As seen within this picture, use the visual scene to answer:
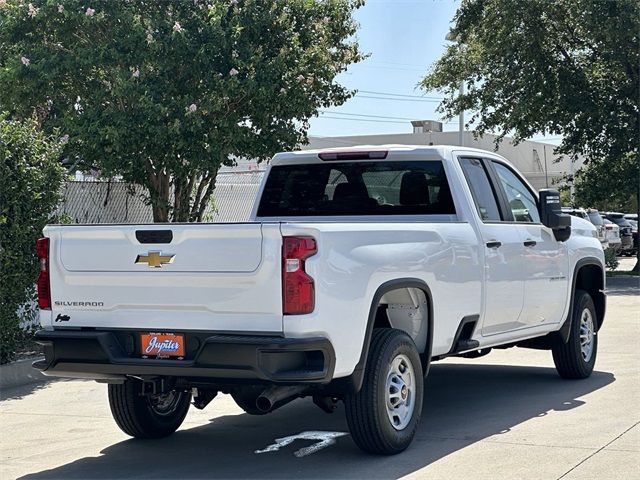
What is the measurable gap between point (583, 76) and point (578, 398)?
1924cm

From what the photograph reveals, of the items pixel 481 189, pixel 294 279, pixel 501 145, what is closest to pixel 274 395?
pixel 294 279

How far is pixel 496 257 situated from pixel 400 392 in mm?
1842

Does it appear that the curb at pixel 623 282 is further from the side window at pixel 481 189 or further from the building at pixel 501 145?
the building at pixel 501 145

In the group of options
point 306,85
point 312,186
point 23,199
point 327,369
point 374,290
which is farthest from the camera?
point 306,85

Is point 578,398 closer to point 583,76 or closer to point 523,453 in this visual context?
point 523,453

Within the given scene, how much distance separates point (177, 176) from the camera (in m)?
17.3

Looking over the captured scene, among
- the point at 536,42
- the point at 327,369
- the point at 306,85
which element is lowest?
the point at 327,369

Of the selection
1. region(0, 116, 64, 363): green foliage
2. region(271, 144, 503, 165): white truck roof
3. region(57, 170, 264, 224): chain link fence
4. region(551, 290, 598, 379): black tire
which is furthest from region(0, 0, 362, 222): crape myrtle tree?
region(551, 290, 598, 379): black tire

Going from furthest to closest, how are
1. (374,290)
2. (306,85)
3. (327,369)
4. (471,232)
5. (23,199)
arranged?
1. (306,85)
2. (23,199)
3. (471,232)
4. (374,290)
5. (327,369)

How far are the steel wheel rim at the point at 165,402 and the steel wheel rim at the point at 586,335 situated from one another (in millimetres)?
4064

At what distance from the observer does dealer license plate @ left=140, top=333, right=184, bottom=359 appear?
22.6ft

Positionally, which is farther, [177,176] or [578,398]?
[177,176]

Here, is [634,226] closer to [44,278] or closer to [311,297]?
[44,278]

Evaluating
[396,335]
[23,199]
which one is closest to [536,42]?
[23,199]
